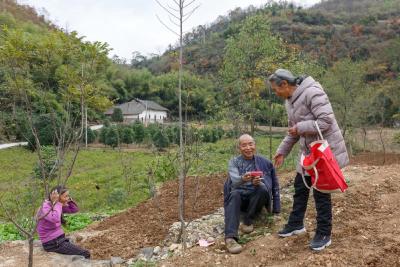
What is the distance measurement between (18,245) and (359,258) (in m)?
3.99

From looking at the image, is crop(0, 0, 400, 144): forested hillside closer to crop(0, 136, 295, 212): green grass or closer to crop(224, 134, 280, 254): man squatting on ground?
crop(224, 134, 280, 254): man squatting on ground

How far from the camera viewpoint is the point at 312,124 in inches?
114

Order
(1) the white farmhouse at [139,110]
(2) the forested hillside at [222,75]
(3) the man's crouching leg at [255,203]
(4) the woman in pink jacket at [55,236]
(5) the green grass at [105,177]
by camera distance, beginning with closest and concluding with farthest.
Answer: (3) the man's crouching leg at [255,203] → (2) the forested hillside at [222,75] → (4) the woman in pink jacket at [55,236] → (5) the green grass at [105,177] → (1) the white farmhouse at [139,110]

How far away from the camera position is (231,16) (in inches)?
3684

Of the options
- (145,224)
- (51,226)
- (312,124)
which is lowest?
(145,224)

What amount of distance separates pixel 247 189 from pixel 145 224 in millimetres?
1732

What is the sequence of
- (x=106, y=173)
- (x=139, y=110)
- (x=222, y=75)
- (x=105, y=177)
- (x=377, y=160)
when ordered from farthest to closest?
(x=139, y=110)
(x=106, y=173)
(x=105, y=177)
(x=377, y=160)
(x=222, y=75)

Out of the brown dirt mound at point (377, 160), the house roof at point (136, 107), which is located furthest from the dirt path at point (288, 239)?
the house roof at point (136, 107)

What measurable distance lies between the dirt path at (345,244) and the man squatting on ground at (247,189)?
248 millimetres

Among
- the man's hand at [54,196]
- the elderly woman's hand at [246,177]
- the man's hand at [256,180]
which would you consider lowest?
the man's hand at [54,196]

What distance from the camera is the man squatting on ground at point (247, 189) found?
353cm

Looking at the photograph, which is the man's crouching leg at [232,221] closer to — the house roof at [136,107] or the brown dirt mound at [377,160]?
the brown dirt mound at [377,160]

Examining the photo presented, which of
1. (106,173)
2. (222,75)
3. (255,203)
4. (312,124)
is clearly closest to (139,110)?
(106,173)

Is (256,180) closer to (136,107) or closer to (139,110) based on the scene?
(139,110)
